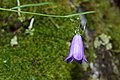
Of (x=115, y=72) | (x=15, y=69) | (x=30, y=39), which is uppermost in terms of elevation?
(x=30, y=39)

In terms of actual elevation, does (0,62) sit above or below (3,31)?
below

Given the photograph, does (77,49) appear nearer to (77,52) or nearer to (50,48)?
(77,52)

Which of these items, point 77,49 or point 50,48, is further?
point 50,48

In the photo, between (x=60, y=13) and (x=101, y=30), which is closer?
(x=60, y=13)

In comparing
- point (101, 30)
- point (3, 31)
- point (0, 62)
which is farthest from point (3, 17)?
point (101, 30)

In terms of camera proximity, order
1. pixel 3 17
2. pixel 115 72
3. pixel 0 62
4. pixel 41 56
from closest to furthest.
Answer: pixel 0 62 → pixel 41 56 → pixel 3 17 → pixel 115 72

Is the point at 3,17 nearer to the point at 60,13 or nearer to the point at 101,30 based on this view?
the point at 60,13

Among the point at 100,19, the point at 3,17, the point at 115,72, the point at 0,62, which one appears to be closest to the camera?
the point at 0,62

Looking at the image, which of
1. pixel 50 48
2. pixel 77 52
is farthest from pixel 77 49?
pixel 50 48
